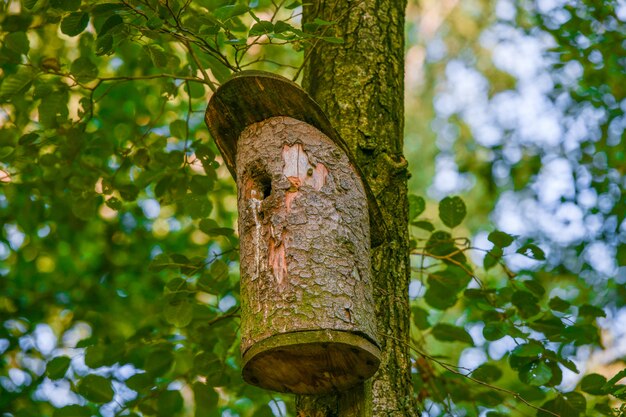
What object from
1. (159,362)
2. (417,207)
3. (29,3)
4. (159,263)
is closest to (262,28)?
(29,3)

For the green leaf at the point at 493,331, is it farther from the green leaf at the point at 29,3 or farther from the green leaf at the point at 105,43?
the green leaf at the point at 29,3

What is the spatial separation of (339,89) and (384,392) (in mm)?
1109

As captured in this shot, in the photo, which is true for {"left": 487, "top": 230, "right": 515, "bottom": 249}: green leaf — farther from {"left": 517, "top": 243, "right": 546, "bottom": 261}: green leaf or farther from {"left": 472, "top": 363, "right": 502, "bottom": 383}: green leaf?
{"left": 472, "top": 363, "right": 502, "bottom": 383}: green leaf

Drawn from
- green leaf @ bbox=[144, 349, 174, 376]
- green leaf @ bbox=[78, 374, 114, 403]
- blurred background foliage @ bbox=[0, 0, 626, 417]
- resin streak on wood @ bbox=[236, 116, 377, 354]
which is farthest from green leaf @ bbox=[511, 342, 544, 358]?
green leaf @ bbox=[78, 374, 114, 403]

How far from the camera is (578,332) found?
109 inches

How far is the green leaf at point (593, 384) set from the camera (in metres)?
2.70

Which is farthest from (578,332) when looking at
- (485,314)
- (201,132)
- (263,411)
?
(201,132)

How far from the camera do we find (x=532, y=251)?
2.78 metres

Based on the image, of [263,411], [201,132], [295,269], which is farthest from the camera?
[201,132]

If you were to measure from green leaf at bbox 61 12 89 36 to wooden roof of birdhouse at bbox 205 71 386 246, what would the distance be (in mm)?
558

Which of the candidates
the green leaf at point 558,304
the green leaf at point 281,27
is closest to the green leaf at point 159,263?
the green leaf at point 281,27

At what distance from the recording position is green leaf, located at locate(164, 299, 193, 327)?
2.79m

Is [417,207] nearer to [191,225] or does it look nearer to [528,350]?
[528,350]

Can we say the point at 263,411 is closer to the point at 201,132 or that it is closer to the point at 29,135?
the point at 29,135
